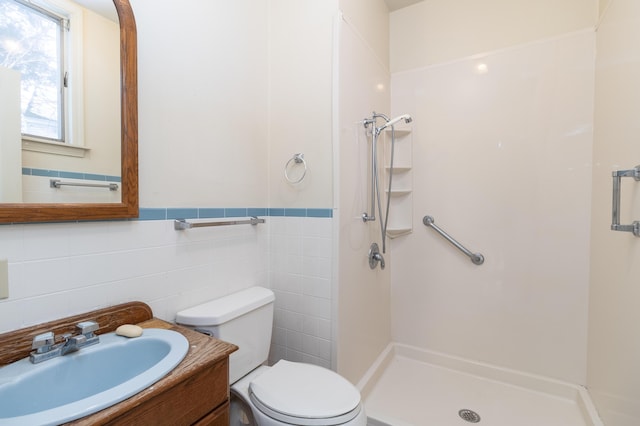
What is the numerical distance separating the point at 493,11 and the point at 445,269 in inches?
66.4

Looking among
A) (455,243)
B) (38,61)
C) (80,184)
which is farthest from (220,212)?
(455,243)

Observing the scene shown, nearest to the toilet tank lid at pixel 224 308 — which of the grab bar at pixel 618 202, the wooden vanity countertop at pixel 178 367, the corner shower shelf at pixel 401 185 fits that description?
the wooden vanity countertop at pixel 178 367

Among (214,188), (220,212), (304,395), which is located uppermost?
(214,188)

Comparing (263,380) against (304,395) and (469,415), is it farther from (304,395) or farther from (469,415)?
(469,415)

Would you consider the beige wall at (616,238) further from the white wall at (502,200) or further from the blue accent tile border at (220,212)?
the blue accent tile border at (220,212)

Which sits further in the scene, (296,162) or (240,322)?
(296,162)

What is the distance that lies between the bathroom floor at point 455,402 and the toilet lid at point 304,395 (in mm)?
576

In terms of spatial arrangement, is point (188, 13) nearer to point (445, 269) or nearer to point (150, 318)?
point (150, 318)

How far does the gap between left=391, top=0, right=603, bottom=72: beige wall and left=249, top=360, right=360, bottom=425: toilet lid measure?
6.74 feet

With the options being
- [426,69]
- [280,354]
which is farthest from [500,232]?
[280,354]

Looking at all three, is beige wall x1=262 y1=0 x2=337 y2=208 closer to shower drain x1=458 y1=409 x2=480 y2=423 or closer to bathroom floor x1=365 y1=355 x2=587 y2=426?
bathroom floor x1=365 y1=355 x2=587 y2=426

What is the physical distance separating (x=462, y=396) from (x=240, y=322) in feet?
4.73

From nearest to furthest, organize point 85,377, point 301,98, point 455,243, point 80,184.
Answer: point 85,377 < point 80,184 < point 301,98 < point 455,243

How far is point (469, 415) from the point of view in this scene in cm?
166
